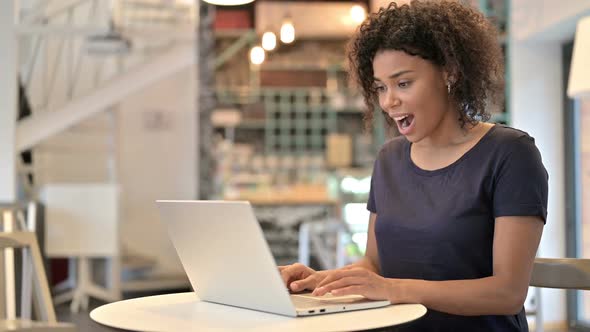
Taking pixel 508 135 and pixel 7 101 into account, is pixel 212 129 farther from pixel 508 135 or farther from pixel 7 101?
pixel 508 135

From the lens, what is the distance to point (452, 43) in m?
1.81

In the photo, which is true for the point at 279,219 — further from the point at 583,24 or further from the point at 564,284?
the point at 564,284

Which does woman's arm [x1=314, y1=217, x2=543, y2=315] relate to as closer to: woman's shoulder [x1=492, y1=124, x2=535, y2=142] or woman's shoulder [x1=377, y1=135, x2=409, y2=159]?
woman's shoulder [x1=492, y1=124, x2=535, y2=142]

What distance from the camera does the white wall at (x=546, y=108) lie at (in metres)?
6.15

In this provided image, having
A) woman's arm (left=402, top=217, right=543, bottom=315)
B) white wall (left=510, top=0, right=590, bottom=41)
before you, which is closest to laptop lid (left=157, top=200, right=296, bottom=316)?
woman's arm (left=402, top=217, right=543, bottom=315)

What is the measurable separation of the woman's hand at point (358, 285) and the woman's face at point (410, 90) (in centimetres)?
37

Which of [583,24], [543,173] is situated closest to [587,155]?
[583,24]

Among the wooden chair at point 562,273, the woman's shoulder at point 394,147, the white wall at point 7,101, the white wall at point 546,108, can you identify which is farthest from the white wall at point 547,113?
the woman's shoulder at point 394,147

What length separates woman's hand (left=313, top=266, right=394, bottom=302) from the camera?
1.61 meters

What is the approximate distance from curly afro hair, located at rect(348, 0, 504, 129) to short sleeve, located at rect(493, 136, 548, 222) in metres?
0.16

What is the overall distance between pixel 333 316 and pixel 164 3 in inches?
316

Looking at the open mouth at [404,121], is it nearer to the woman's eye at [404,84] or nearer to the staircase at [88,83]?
the woman's eye at [404,84]

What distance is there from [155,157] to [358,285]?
8.40m

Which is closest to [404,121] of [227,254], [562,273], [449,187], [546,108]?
[449,187]
